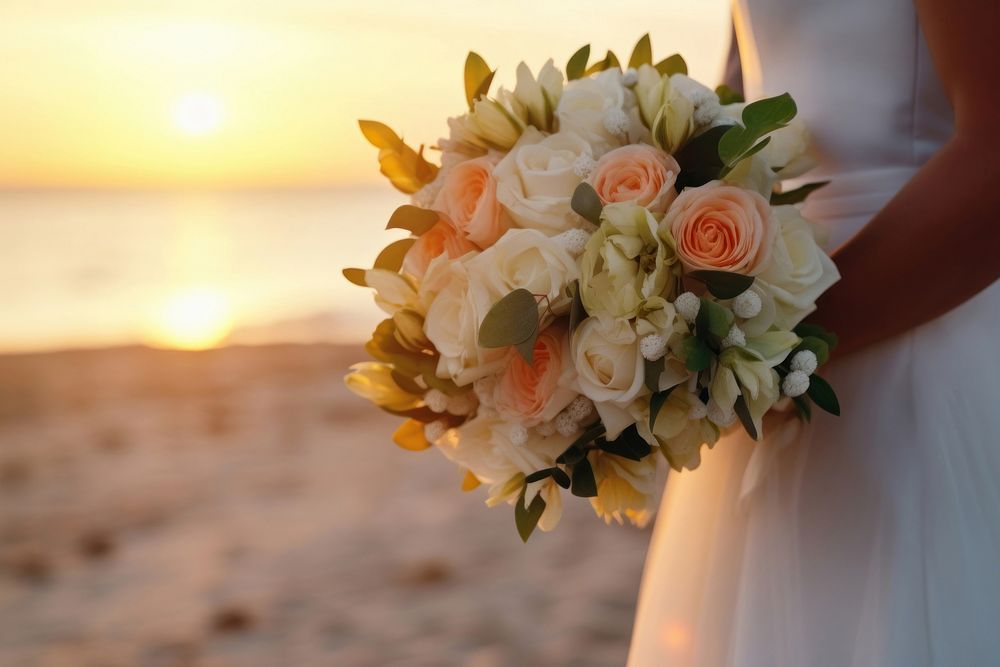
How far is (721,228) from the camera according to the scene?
113 cm

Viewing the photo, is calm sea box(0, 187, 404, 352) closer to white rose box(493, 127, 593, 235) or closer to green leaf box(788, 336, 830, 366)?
white rose box(493, 127, 593, 235)

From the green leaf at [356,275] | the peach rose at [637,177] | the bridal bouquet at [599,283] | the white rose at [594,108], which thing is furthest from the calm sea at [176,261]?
the peach rose at [637,177]

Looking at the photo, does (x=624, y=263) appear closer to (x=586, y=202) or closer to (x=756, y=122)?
(x=586, y=202)

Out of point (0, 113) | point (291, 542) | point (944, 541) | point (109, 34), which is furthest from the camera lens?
point (0, 113)

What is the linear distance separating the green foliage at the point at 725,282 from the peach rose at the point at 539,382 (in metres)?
0.20

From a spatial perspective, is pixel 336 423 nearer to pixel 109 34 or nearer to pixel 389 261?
pixel 389 261

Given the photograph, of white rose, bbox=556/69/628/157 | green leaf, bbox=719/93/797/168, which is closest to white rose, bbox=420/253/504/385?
white rose, bbox=556/69/628/157

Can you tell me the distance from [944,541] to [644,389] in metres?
0.47

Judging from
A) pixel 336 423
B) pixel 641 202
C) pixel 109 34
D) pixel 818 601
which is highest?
pixel 109 34

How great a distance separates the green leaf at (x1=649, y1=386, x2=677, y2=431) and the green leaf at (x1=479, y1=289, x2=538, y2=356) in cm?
18

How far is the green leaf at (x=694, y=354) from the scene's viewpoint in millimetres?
1137

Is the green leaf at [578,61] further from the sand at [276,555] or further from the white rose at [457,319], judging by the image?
the sand at [276,555]

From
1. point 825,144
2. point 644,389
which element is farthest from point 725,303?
point 825,144

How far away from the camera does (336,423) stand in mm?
7430
